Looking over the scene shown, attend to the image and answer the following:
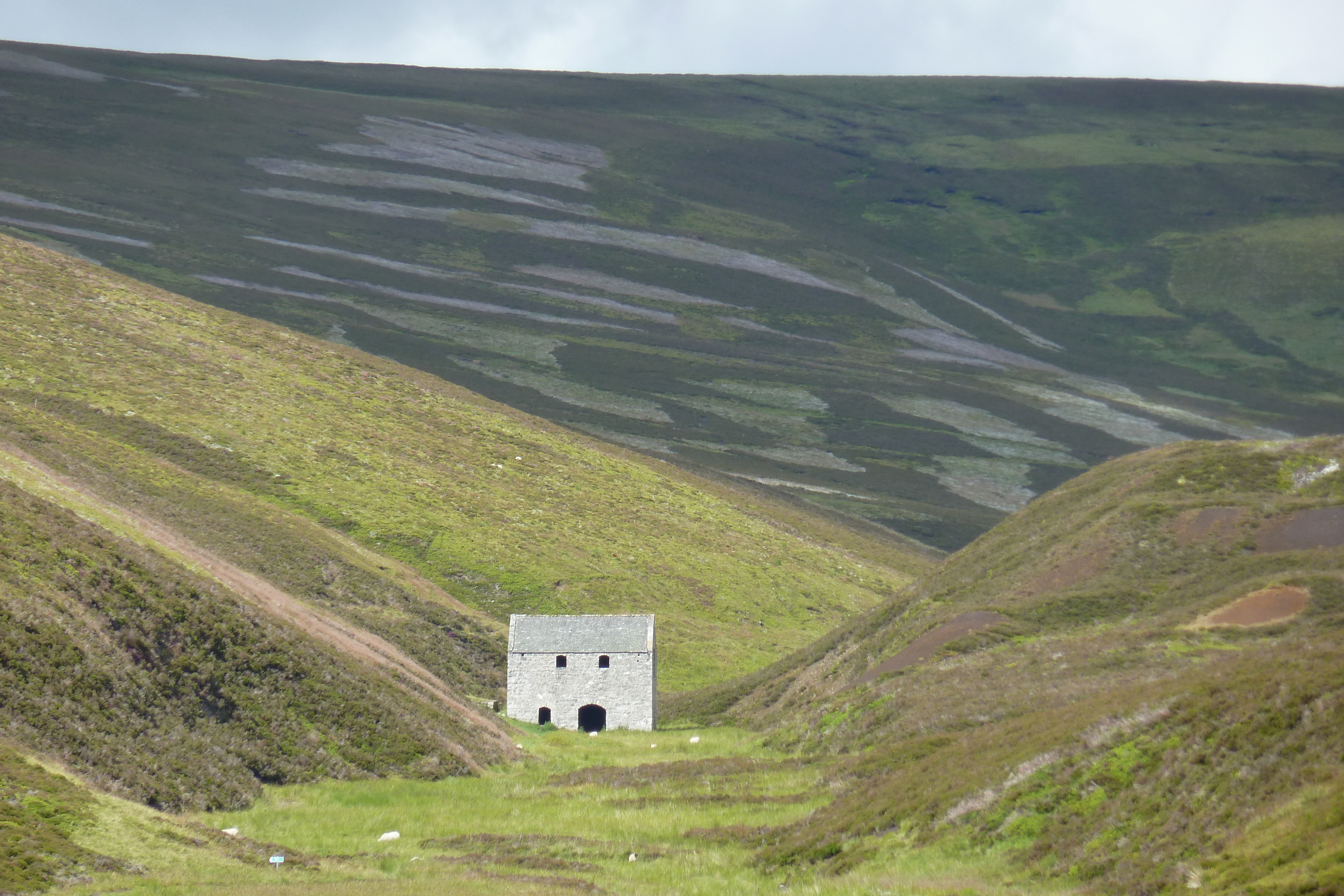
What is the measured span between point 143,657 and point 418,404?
85414 millimetres

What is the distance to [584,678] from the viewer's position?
5919 cm

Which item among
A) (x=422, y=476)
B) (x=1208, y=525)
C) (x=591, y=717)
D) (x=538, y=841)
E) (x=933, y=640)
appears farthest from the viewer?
(x=422, y=476)

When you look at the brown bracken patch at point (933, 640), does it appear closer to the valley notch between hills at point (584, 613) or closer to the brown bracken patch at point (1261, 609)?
the valley notch between hills at point (584, 613)

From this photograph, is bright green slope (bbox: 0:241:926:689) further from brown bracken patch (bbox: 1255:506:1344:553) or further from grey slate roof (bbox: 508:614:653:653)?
brown bracken patch (bbox: 1255:506:1344:553)

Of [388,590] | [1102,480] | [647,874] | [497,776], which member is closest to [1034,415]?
[1102,480]

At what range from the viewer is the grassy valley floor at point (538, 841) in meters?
18.7

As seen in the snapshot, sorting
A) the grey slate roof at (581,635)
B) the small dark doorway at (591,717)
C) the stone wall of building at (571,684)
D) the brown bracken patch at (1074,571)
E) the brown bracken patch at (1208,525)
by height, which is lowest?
the small dark doorway at (591,717)

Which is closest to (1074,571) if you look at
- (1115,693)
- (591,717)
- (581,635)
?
(581,635)

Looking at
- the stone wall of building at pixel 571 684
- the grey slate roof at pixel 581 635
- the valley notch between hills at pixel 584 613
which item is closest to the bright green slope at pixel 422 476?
the valley notch between hills at pixel 584 613

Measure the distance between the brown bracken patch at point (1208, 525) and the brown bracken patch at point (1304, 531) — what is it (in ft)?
4.31

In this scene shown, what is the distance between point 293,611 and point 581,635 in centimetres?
1791

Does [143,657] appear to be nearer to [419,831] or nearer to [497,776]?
[419,831]

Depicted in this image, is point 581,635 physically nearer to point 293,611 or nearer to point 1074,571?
point 293,611

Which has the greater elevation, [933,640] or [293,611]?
[293,611]
